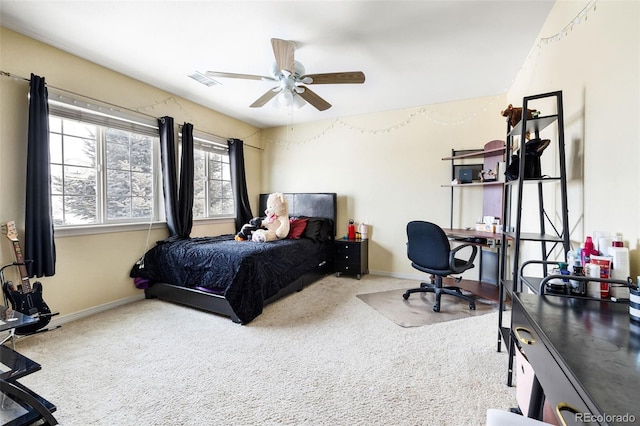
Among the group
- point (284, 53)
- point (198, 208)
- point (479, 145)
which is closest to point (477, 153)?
point (479, 145)

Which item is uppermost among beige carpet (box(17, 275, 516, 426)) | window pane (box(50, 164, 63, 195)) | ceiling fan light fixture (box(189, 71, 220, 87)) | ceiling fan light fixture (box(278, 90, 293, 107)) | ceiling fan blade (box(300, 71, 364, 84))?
ceiling fan light fixture (box(189, 71, 220, 87))

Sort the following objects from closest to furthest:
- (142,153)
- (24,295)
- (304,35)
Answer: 1. (24,295)
2. (304,35)
3. (142,153)

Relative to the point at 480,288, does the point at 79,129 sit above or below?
Result: above

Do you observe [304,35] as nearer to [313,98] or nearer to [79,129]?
[313,98]

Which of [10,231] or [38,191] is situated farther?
[38,191]

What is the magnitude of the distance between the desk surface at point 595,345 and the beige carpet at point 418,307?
1.61 metres

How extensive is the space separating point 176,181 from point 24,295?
1.68m

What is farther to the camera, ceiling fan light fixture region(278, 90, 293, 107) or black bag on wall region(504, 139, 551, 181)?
Answer: ceiling fan light fixture region(278, 90, 293, 107)

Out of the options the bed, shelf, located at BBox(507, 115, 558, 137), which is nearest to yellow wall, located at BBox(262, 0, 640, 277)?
shelf, located at BBox(507, 115, 558, 137)

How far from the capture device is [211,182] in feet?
13.6

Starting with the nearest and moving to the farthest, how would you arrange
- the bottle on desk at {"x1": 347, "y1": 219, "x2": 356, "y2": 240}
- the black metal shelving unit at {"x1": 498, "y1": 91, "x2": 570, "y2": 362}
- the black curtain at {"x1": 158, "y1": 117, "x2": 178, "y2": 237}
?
the black metal shelving unit at {"x1": 498, "y1": 91, "x2": 570, "y2": 362}, the black curtain at {"x1": 158, "y1": 117, "x2": 178, "y2": 237}, the bottle on desk at {"x1": 347, "y1": 219, "x2": 356, "y2": 240}

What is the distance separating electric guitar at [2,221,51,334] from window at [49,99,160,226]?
39cm

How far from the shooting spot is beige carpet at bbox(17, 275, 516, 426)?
1.43 m

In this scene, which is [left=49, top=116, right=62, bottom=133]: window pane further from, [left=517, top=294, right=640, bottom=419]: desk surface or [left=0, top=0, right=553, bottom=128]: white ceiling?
[left=517, top=294, right=640, bottom=419]: desk surface
